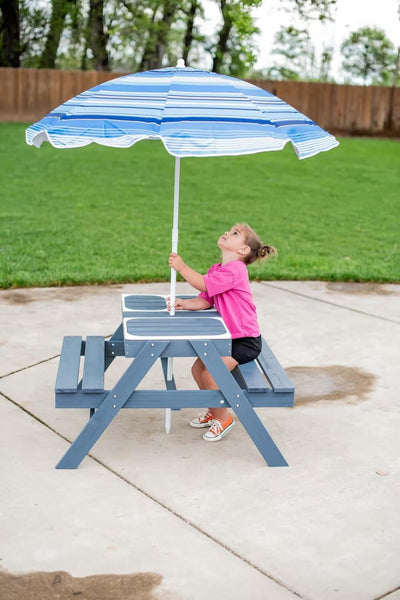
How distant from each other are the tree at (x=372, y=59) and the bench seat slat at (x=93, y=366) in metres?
54.3

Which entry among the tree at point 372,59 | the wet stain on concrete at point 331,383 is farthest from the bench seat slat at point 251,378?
the tree at point 372,59

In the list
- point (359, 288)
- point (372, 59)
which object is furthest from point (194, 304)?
point (372, 59)

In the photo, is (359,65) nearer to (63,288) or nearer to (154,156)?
(154,156)

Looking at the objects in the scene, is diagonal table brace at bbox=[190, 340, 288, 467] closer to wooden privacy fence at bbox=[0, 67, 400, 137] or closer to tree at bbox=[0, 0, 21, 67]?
wooden privacy fence at bbox=[0, 67, 400, 137]

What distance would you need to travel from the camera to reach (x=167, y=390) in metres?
4.03

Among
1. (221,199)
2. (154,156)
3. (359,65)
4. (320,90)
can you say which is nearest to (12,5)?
(320,90)

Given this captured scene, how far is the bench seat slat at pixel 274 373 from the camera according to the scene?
13.2 ft

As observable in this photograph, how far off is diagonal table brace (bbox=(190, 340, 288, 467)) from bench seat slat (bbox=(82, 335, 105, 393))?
1.66ft

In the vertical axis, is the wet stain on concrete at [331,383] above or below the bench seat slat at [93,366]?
below

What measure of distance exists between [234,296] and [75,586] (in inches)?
72.9

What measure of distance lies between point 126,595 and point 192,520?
0.59m

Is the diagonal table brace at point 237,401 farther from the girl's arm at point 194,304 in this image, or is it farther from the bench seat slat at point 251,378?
the girl's arm at point 194,304

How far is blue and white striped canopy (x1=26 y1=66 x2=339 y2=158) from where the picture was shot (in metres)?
3.55

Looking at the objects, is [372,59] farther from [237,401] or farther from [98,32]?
[237,401]
